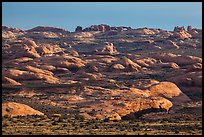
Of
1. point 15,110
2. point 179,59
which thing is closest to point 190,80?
point 179,59

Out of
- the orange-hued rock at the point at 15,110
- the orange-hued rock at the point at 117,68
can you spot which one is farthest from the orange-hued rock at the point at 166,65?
the orange-hued rock at the point at 15,110

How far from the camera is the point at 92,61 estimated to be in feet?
316

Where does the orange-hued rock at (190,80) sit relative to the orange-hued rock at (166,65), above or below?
above

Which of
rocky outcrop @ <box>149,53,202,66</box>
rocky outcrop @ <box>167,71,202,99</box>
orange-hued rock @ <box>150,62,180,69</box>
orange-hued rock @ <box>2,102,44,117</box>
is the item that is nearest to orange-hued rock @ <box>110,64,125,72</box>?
orange-hued rock @ <box>150,62,180,69</box>

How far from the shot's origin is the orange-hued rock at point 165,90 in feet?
201

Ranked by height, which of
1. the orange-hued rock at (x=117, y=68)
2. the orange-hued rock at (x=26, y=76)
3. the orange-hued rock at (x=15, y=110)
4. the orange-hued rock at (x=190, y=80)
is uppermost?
the orange-hued rock at (x=15, y=110)

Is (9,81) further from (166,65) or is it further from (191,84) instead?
(166,65)

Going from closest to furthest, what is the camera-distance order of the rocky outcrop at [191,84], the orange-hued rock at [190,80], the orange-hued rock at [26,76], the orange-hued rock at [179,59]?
the rocky outcrop at [191,84]
the orange-hued rock at [190,80]
the orange-hued rock at [26,76]
the orange-hued rock at [179,59]

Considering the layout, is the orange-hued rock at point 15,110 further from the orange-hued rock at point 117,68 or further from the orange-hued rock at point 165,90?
the orange-hued rock at point 117,68

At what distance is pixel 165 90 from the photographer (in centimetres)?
6234

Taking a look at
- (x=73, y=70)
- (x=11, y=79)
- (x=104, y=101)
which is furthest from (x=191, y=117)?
(x=73, y=70)

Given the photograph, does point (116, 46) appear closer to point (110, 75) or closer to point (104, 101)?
point (110, 75)

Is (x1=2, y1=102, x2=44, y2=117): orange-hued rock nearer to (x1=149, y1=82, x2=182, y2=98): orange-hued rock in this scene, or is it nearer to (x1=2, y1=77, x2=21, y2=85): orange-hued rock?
(x1=2, y1=77, x2=21, y2=85): orange-hued rock

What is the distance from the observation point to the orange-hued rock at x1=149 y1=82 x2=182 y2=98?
61.4 m
